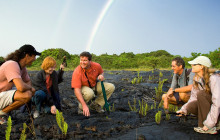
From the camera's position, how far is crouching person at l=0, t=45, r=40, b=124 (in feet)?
9.74

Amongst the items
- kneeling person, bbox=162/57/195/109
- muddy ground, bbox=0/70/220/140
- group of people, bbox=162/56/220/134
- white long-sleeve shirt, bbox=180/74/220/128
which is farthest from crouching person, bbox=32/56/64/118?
white long-sleeve shirt, bbox=180/74/220/128

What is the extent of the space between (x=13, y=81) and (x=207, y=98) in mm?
2778

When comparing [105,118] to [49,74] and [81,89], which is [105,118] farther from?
[49,74]

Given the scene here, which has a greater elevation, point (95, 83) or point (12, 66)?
point (12, 66)

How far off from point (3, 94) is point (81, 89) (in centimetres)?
139

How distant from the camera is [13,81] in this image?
297cm

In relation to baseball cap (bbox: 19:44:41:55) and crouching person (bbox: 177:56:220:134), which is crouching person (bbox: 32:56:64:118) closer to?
baseball cap (bbox: 19:44:41:55)

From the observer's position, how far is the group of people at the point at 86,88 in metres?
2.41

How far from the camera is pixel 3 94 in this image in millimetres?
3123

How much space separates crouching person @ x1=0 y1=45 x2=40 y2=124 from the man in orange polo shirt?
2.65 feet

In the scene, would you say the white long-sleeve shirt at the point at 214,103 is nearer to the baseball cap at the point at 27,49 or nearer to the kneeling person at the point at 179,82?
the kneeling person at the point at 179,82

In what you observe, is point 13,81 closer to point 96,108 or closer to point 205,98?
point 96,108

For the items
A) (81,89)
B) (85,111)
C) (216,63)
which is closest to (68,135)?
(85,111)

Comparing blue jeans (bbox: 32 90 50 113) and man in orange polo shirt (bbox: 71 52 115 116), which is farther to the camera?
man in orange polo shirt (bbox: 71 52 115 116)
